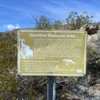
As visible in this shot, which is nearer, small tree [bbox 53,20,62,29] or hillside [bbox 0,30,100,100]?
hillside [bbox 0,30,100,100]

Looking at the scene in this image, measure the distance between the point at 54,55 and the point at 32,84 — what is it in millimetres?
2127

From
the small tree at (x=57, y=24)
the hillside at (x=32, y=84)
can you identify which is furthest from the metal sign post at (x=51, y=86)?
the small tree at (x=57, y=24)

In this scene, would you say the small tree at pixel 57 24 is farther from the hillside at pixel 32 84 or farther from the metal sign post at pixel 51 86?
the metal sign post at pixel 51 86

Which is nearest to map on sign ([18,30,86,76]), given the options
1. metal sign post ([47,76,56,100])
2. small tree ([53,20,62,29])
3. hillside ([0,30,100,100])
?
metal sign post ([47,76,56,100])

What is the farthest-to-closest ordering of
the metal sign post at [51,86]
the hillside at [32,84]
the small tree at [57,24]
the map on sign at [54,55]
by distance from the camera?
the small tree at [57,24]
the hillside at [32,84]
the metal sign post at [51,86]
the map on sign at [54,55]

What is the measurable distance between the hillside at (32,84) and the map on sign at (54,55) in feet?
5.07

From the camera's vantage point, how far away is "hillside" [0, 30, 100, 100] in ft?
26.4

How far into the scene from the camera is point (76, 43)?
21.5ft

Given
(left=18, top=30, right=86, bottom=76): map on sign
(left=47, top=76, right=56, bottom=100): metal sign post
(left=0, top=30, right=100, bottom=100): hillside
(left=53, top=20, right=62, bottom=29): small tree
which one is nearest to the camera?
(left=18, top=30, right=86, bottom=76): map on sign

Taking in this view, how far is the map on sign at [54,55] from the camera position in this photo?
21.3 feet

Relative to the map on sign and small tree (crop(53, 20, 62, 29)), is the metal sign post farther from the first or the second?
small tree (crop(53, 20, 62, 29))

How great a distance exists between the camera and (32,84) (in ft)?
27.8

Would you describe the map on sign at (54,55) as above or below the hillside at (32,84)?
above

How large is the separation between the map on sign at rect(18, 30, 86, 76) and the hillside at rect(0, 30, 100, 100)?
1546 mm
